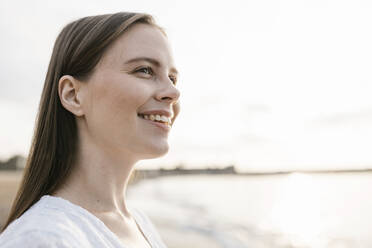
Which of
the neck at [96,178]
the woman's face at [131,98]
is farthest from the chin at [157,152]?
the neck at [96,178]

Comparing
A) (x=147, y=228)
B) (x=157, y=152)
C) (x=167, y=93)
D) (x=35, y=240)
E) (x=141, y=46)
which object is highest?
(x=141, y=46)

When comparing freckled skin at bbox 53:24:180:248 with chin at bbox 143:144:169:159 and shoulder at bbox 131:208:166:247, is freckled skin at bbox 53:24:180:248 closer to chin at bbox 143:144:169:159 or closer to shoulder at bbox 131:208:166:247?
chin at bbox 143:144:169:159

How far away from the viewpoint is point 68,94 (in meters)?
1.79

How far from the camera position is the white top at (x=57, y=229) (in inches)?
48.6

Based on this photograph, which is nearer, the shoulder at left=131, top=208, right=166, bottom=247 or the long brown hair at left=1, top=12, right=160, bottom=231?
the long brown hair at left=1, top=12, right=160, bottom=231

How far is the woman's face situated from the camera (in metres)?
1.71

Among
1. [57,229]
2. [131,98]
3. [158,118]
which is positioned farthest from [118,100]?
[57,229]

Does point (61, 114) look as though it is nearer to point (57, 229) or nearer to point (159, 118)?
point (159, 118)

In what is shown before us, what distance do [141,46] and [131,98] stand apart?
0.28 meters

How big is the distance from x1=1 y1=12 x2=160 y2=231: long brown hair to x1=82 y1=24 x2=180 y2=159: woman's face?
57 mm

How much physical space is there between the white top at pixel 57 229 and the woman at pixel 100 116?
0.13 metres

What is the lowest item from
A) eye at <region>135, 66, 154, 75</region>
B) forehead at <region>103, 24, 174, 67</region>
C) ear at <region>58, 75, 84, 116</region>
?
ear at <region>58, 75, 84, 116</region>

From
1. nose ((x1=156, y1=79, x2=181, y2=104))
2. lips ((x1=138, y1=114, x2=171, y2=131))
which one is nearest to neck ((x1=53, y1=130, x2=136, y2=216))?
lips ((x1=138, y1=114, x2=171, y2=131))

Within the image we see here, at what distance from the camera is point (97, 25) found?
5.90 ft
